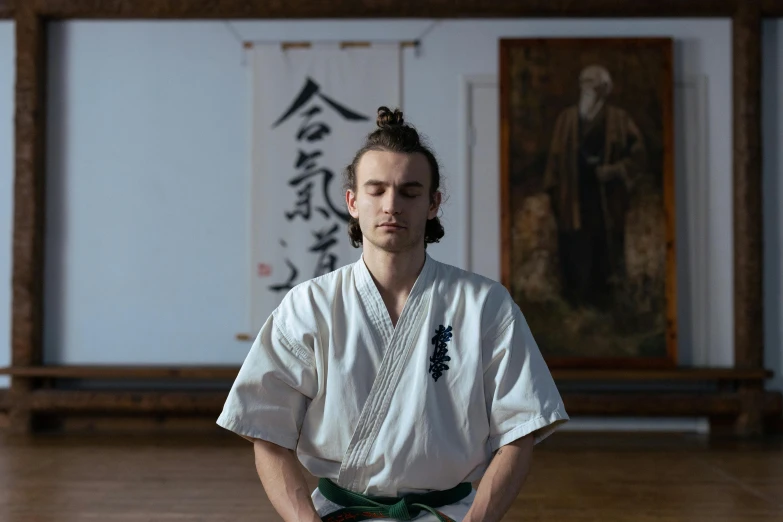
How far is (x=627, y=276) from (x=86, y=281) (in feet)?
9.87

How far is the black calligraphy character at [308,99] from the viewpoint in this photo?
460 cm

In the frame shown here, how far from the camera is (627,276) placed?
4512mm

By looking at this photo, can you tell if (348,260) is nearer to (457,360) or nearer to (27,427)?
(27,427)

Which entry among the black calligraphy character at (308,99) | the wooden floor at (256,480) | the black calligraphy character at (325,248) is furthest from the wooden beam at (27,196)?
the black calligraphy character at (325,248)

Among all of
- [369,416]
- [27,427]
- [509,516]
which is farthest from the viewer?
[27,427]

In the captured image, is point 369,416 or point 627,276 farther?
point 627,276

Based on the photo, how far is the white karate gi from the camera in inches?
58.6

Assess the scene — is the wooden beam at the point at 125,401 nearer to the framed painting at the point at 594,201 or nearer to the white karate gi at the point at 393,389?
the framed painting at the point at 594,201

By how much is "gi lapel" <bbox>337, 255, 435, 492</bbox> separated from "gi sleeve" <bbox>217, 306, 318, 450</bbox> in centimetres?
12

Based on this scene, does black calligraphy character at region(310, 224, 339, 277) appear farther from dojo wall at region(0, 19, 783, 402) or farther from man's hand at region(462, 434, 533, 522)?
man's hand at region(462, 434, 533, 522)

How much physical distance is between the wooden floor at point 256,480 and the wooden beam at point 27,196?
53 centimetres

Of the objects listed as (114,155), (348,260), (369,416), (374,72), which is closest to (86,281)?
(114,155)

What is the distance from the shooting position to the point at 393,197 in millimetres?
1482

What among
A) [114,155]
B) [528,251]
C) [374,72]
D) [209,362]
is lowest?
[209,362]
